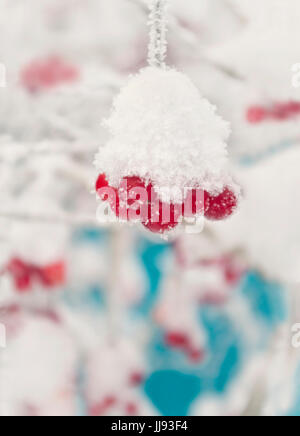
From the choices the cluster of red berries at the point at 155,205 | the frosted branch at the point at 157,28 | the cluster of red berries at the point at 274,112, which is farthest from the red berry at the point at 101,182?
the cluster of red berries at the point at 274,112

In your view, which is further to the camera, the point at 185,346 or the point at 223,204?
the point at 185,346

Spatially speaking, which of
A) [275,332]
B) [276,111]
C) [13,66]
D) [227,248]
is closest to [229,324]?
[275,332]

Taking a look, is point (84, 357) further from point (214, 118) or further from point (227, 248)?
point (214, 118)

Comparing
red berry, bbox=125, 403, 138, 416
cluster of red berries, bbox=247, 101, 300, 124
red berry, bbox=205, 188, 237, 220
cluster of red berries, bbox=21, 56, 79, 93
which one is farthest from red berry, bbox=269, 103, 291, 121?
red berry, bbox=125, 403, 138, 416

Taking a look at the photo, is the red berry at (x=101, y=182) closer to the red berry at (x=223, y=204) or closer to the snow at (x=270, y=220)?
the red berry at (x=223, y=204)

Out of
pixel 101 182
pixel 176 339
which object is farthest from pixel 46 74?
pixel 176 339

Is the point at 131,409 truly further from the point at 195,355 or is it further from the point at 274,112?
the point at 274,112
